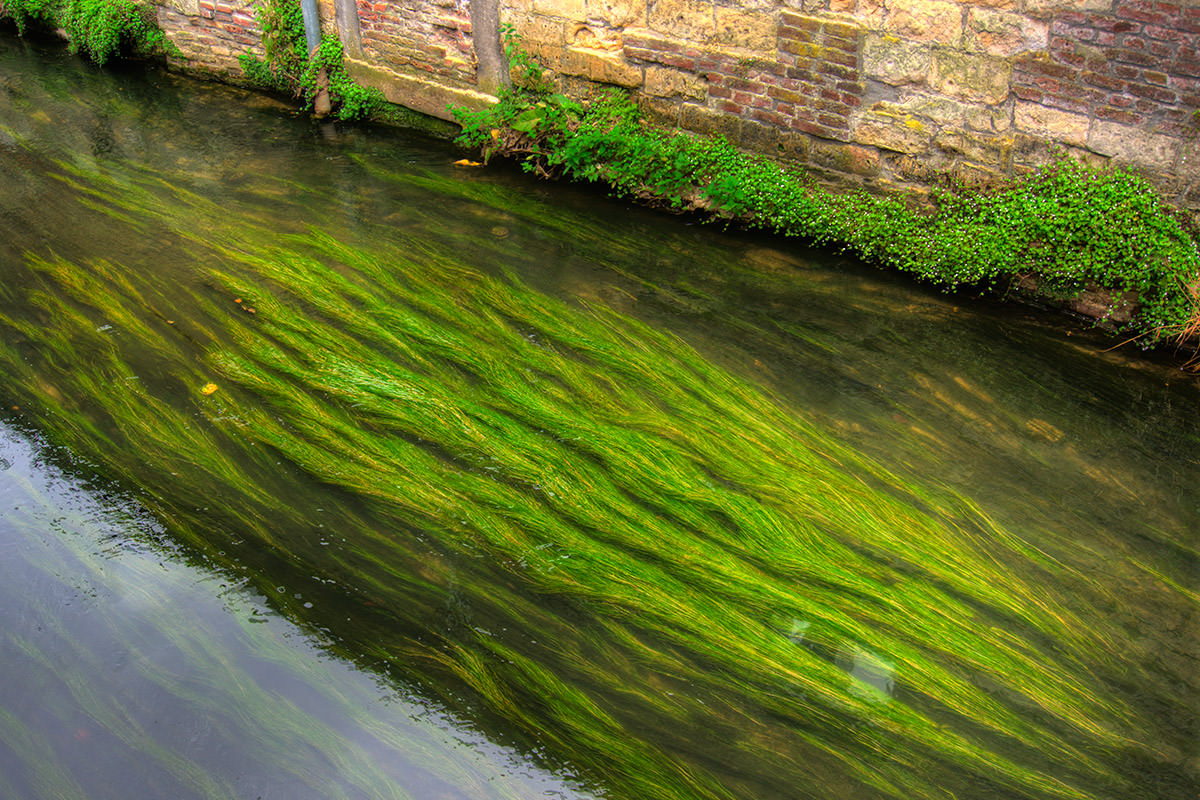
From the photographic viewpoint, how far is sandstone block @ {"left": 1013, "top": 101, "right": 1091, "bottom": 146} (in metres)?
3.96

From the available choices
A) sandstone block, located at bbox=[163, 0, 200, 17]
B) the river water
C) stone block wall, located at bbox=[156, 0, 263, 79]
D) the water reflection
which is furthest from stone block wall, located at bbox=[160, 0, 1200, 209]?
the water reflection

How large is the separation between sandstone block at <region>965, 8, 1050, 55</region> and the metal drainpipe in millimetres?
4177

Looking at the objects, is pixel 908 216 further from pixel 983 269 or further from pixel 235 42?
pixel 235 42

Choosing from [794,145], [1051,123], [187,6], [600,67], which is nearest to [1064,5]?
[1051,123]

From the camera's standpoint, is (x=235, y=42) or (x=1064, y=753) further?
(x=235, y=42)

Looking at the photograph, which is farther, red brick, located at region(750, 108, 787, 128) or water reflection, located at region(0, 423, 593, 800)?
red brick, located at region(750, 108, 787, 128)

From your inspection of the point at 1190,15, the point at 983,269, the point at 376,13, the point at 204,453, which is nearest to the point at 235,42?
the point at 376,13

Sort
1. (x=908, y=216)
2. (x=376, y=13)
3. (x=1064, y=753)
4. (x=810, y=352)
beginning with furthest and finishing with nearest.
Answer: (x=376, y=13)
(x=908, y=216)
(x=810, y=352)
(x=1064, y=753)

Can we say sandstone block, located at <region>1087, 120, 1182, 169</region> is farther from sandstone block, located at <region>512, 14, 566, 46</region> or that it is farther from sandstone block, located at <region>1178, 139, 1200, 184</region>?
sandstone block, located at <region>512, 14, 566, 46</region>

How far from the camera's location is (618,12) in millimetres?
5004

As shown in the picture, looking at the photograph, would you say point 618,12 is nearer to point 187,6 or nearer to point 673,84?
point 673,84

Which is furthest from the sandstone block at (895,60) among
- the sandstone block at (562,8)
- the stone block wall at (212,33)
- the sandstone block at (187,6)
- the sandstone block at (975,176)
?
the sandstone block at (187,6)

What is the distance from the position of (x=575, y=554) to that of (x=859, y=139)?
2.71m

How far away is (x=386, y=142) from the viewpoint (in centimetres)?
604
